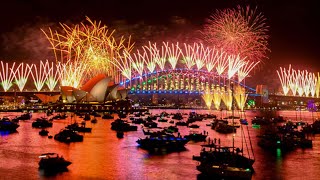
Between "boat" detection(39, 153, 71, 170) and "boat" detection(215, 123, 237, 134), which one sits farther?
"boat" detection(215, 123, 237, 134)

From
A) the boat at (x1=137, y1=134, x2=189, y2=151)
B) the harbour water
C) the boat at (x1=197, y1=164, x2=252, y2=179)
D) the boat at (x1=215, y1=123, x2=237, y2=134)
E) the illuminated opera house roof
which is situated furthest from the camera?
the illuminated opera house roof

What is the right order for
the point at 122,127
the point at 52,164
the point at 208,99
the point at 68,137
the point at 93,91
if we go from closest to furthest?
the point at 52,164 → the point at 68,137 → the point at 122,127 → the point at 93,91 → the point at 208,99

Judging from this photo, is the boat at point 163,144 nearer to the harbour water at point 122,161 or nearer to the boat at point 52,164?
the harbour water at point 122,161

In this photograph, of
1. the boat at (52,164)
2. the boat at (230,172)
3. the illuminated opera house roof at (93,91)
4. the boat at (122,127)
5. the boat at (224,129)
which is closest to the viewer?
the boat at (230,172)

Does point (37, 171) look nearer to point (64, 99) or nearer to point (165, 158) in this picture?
point (165, 158)

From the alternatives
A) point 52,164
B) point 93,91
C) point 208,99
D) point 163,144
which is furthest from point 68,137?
point 208,99

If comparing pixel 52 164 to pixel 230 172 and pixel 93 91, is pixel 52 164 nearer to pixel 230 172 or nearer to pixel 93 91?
pixel 230 172

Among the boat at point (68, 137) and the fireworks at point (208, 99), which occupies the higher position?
the fireworks at point (208, 99)

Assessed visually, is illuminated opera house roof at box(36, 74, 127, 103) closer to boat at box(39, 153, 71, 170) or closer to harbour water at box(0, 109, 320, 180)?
harbour water at box(0, 109, 320, 180)

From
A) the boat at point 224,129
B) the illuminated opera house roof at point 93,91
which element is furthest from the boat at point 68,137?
the illuminated opera house roof at point 93,91

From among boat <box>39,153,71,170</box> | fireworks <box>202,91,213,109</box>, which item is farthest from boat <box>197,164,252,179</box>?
fireworks <box>202,91,213,109</box>

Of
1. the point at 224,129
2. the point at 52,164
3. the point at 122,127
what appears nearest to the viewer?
the point at 52,164
